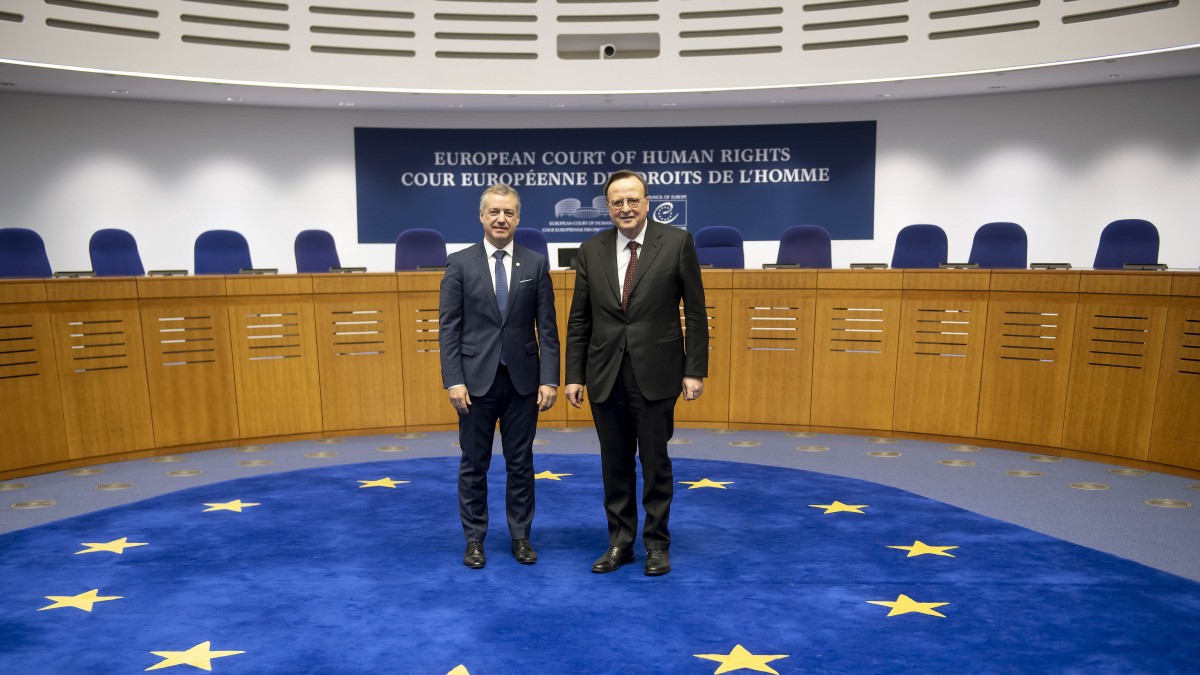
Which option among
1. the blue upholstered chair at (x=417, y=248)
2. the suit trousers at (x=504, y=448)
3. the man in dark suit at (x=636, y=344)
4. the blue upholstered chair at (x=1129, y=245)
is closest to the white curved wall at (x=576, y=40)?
the blue upholstered chair at (x=1129, y=245)

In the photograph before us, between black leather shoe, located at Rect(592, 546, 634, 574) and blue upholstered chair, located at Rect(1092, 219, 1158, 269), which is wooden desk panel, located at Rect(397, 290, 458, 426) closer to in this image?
black leather shoe, located at Rect(592, 546, 634, 574)

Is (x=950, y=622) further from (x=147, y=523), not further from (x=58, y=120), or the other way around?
(x=58, y=120)

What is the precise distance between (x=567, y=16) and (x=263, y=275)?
15.6 ft

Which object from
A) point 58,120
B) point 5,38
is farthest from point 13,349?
point 58,120

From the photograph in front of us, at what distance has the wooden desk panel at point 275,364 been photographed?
616cm

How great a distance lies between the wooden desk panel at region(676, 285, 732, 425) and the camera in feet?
21.7

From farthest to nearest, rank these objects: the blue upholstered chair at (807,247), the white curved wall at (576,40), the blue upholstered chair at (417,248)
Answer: the white curved wall at (576,40), the blue upholstered chair at (417,248), the blue upholstered chair at (807,247)

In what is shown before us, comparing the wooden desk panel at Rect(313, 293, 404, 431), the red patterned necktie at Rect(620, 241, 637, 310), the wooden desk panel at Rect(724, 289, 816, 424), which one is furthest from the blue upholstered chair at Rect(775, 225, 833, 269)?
the red patterned necktie at Rect(620, 241, 637, 310)

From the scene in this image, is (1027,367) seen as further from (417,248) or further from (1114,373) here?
(417,248)

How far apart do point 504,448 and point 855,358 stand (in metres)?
3.52

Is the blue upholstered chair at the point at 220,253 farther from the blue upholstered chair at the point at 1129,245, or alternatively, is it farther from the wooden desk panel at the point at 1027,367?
the blue upholstered chair at the point at 1129,245

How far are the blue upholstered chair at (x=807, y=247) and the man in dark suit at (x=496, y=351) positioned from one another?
4382 mm

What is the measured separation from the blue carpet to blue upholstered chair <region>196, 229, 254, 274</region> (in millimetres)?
3646

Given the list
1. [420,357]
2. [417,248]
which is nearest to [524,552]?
[420,357]
